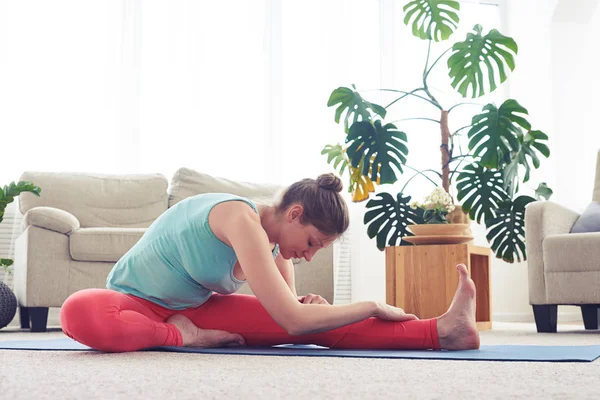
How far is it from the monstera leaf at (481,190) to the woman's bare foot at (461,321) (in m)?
1.90

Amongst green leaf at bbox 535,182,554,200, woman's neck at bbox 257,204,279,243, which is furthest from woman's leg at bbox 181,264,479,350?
green leaf at bbox 535,182,554,200

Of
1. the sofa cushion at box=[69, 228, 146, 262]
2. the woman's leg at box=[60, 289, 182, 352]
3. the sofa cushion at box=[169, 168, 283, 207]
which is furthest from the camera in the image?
the sofa cushion at box=[169, 168, 283, 207]

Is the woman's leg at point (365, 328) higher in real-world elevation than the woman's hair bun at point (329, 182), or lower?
lower

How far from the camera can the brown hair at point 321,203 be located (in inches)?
66.3

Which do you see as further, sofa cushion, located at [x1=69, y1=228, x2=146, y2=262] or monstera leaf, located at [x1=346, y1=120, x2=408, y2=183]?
monstera leaf, located at [x1=346, y1=120, x2=408, y2=183]

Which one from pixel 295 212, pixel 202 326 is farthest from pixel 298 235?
pixel 202 326

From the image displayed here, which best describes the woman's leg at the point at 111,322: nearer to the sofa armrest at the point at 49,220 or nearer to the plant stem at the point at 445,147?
the sofa armrest at the point at 49,220

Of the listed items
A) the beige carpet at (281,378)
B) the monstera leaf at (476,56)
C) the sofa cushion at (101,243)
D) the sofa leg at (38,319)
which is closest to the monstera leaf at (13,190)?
the sofa cushion at (101,243)

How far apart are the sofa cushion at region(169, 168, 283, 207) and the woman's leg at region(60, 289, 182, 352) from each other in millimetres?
2441

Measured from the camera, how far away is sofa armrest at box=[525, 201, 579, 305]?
316cm

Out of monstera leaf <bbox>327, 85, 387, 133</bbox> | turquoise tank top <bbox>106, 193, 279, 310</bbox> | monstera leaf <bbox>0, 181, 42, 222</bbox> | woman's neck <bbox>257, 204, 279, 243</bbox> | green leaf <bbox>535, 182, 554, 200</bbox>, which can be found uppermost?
monstera leaf <bbox>327, 85, 387, 133</bbox>

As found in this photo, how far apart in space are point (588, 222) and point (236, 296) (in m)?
2.03

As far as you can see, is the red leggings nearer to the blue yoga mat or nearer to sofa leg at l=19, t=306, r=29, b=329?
the blue yoga mat

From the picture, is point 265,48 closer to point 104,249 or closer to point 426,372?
point 104,249
